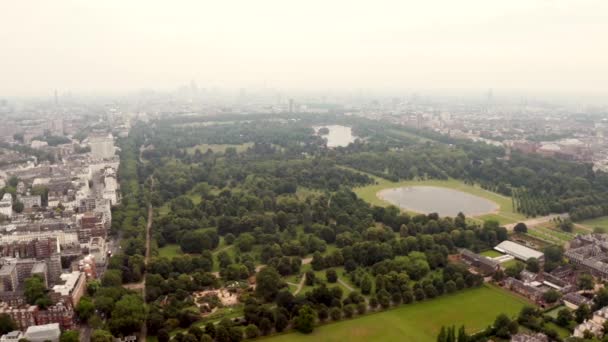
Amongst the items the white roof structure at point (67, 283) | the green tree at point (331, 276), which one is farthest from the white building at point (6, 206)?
the green tree at point (331, 276)

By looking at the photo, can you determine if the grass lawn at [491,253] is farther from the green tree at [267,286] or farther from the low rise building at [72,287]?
the low rise building at [72,287]

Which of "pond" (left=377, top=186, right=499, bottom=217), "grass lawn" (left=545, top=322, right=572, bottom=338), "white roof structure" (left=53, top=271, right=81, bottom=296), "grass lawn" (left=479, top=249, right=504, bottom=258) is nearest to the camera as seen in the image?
"grass lawn" (left=545, top=322, right=572, bottom=338)

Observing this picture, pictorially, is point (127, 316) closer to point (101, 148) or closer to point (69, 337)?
point (69, 337)

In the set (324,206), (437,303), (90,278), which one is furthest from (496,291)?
(90,278)

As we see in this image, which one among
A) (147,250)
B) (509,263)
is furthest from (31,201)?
(509,263)

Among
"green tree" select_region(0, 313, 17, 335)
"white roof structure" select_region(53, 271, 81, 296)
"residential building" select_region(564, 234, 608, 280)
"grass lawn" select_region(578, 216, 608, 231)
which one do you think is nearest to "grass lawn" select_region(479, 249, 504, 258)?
"residential building" select_region(564, 234, 608, 280)

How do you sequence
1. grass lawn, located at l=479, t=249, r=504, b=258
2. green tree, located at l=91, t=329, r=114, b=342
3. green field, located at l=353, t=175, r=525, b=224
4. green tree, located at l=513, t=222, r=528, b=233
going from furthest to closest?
green field, located at l=353, t=175, r=525, b=224
green tree, located at l=513, t=222, r=528, b=233
grass lawn, located at l=479, t=249, r=504, b=258
green tree, located at l=91, t=329, r=114, b=342

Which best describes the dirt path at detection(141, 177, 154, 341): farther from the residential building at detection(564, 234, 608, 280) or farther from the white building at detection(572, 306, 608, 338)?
the residential building at detection(564, 234, 608, 280)
